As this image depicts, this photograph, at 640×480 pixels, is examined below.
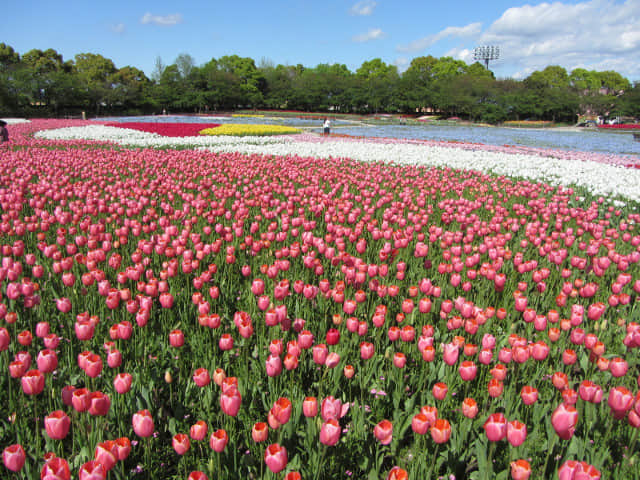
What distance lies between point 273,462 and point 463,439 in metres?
1.02

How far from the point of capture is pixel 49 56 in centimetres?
6738

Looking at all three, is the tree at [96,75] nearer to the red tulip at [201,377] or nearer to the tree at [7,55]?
the tree at [7,55]

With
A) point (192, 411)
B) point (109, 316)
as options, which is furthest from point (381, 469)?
point (109, 316)

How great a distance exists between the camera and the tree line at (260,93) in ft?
173

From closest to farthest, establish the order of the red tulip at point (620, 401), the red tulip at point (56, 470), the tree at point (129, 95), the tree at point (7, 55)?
the red tulip at point (56, 470), the red tulip at point (620, 401), the tree at point (129, 95), the tree at point (7, 55)

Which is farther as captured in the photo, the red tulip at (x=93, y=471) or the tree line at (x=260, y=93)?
the tree line at (x=260, y=93)

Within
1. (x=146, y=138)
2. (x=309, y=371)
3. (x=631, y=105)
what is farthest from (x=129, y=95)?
(x=631, y=105)

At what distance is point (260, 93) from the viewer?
6862 centimetres

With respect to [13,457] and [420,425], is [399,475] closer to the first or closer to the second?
[420,425]

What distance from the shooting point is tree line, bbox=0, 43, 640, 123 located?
52625 millimetres

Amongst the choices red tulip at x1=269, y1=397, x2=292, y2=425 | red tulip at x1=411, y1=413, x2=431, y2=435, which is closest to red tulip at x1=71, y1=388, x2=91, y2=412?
red tulip at x1=269, y1=397, x2=292, y2=425

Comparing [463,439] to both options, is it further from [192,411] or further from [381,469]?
[192,411]

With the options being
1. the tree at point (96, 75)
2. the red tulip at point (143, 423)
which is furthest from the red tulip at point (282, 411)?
the tree at point (96, 75)

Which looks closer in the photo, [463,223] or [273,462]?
[273,462]
